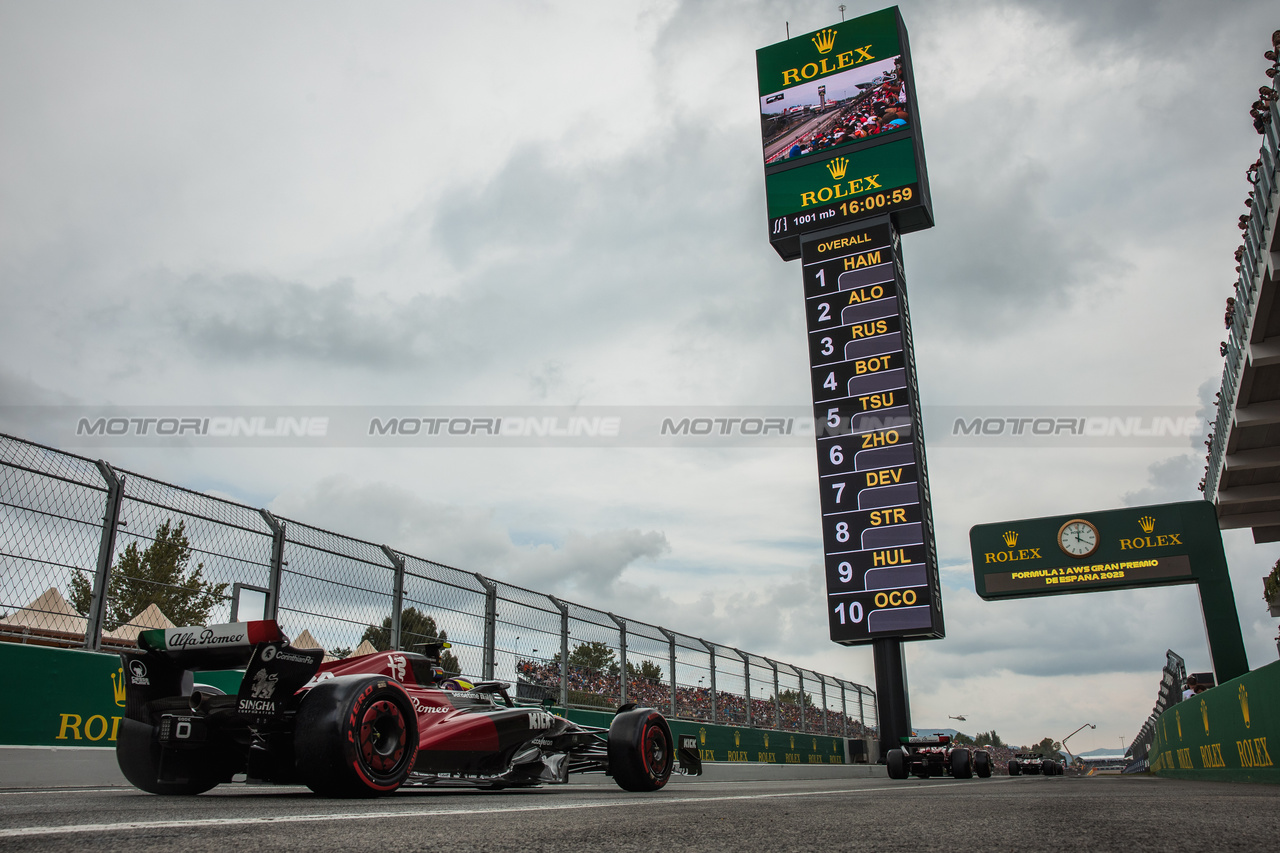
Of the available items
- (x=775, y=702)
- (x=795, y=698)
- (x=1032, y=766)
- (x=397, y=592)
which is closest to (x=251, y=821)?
(x=397, y=592)

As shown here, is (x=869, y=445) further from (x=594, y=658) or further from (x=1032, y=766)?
(x=1032, y=766)

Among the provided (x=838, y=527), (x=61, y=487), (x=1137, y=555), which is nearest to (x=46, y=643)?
(x=61, y=487)

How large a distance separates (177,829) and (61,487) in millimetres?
5755

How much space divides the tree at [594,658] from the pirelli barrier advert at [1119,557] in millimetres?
13578

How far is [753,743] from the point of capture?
18.6m

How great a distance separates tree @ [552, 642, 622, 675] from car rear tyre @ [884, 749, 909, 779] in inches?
248

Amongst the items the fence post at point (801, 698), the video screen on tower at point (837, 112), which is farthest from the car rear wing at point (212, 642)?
the video screen on tower at point (837, 112)

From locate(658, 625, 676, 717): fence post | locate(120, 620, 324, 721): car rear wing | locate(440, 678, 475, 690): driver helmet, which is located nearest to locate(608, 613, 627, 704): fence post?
locate(658, 625, 676, 717): fence post

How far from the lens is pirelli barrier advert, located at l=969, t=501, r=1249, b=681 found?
2080cm

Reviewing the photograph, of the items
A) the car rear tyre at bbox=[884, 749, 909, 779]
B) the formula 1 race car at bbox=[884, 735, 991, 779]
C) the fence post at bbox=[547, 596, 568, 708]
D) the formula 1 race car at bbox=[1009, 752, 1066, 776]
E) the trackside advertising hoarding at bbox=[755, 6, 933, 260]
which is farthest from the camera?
the formula 1 race car at bbox=[1009, 752, 1066, 776]

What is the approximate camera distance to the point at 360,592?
9703 mm

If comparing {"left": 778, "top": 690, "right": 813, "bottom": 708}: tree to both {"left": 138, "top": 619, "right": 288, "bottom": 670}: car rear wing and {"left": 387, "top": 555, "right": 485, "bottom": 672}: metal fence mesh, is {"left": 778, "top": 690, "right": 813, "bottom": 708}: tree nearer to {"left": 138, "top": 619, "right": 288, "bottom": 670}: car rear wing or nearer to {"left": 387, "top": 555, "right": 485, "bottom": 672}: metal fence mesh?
{"left": 387, "top": 555, "right": 485, "bottom": 672}: metal fence mesh

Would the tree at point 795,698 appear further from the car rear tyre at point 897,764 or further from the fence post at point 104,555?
the fence post at point 104,555

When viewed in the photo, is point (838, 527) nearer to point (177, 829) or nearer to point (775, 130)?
point (775, 130)
